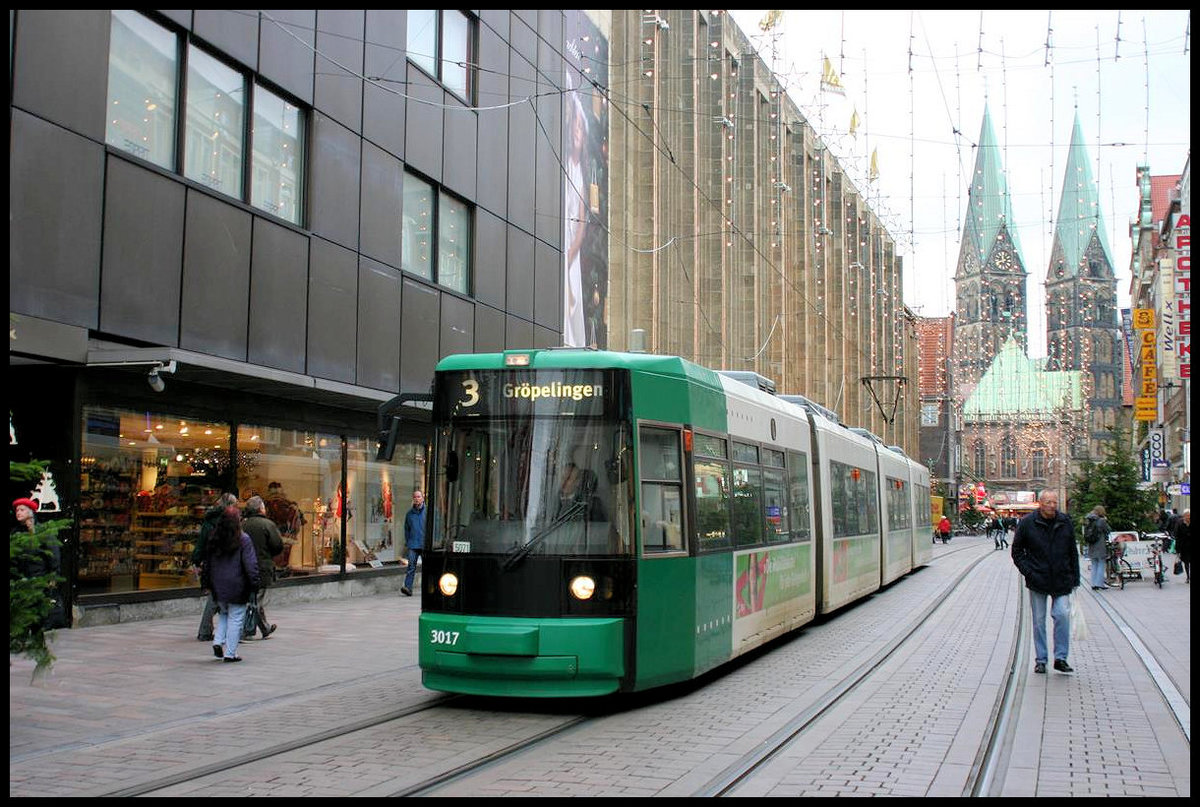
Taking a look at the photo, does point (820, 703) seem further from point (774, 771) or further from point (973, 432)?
point (973, 432)

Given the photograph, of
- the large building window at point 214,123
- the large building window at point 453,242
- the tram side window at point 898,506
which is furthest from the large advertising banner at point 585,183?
the large building window at point 214,123

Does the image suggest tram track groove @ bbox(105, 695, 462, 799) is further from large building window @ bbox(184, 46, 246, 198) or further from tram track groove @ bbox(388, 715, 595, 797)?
large building window @ bbox(184, 46, 246, 198)

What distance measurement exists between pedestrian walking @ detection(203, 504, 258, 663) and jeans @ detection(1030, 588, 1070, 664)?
7.50 meters

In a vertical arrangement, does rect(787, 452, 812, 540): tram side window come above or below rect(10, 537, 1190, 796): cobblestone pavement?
above

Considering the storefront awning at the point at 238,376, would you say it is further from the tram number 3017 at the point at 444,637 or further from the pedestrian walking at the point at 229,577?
the tram number 3017 at the point at 444,637

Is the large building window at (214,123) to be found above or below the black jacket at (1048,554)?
above

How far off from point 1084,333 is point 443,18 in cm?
12024

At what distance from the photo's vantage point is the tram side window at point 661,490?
9.41m

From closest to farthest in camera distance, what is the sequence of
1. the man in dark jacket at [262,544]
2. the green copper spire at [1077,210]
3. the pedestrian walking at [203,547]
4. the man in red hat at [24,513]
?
the man in red hat at [24,513] → the pedestrian walking at [203,547] → the man in dark jacket at [262,544] → the green copper spire at [1077,210]

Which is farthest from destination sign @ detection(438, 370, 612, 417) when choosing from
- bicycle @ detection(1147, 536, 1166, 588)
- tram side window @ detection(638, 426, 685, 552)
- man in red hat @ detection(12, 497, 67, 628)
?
bicycle @ detection(1147, 536, 1166, 588)

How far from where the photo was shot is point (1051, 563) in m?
11.1

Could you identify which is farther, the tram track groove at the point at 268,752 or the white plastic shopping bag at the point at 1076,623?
the white plastic shopping bag at the point at 1076,623

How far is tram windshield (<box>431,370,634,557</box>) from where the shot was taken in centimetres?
912

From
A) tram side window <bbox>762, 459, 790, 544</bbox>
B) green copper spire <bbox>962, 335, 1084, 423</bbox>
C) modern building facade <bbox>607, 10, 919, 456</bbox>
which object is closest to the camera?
tram side window <bbox>762, 459, 790, 544</bbox>
